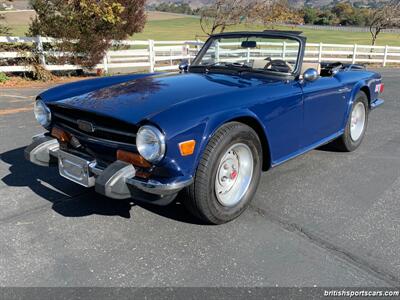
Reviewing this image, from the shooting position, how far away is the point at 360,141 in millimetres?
A: 5332

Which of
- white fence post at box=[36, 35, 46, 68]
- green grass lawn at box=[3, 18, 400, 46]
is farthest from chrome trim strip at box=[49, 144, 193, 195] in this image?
green grass lawn at box=[3, 18, 400, 46]

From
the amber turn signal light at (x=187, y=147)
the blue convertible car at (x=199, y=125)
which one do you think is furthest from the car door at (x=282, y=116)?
the amber turn signal light at (x=187, y=147)

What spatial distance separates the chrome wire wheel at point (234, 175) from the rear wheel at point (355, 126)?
81.6 inches

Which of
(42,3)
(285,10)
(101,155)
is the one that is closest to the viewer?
(101,155)

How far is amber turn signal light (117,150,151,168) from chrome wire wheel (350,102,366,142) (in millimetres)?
3248

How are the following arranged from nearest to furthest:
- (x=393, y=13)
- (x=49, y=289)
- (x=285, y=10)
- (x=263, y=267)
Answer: (x=49, y=289) → (x=263, y=267) → (x=285, y=10) → (x=393, y=13)

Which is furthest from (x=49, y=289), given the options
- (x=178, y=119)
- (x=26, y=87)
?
(x=26, y=87)

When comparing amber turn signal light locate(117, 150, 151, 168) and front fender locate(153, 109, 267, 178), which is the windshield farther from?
amber turn signal light locate(117, 150, 151, 168)

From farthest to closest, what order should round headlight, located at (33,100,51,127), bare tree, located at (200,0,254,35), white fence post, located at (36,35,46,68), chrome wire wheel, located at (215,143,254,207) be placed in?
bare tree, located at (200,0,254,35) < white fence post, located at (36,35,46,68) < round headlight, located at (33,100,51,127) < chrome wire wheel, located at (215,143,254,207)

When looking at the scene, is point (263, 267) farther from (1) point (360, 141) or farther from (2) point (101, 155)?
(1) point (360, 141)

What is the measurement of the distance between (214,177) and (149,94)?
34.6 inches

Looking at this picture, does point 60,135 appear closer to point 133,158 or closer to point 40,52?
point 133,158

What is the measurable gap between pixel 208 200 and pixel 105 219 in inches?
35.8

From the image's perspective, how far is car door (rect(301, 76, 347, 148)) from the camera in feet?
12.6
